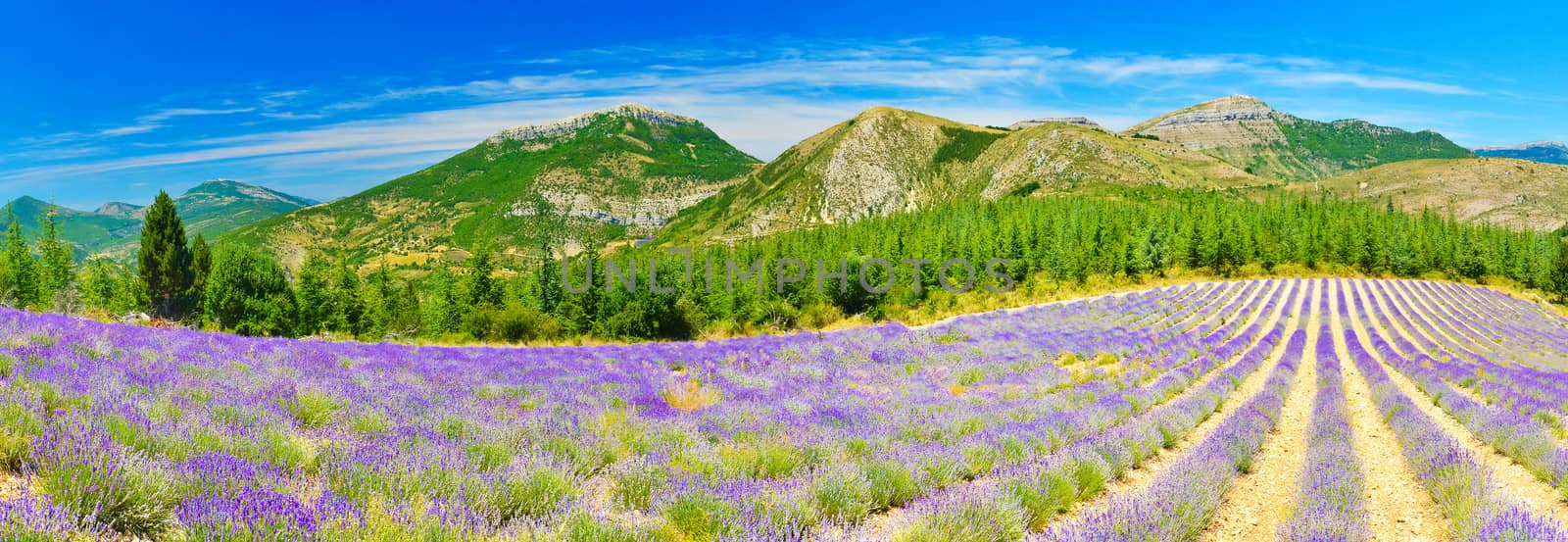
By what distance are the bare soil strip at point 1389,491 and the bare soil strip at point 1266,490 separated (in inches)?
26.4

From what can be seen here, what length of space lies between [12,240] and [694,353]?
77.4 metres

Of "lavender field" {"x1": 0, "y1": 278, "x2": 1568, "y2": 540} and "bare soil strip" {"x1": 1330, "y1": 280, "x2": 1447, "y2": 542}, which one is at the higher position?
"lavender field" {"x1": 0, "y1": 278, "x2": 1568, "y2": 540}

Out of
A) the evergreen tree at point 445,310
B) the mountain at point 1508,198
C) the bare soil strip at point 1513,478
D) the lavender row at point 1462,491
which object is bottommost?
the evergreen tree at point 445,310

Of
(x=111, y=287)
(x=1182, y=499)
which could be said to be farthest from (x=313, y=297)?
(x=1182, y=499)

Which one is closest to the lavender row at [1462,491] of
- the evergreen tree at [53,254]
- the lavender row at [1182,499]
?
the lavender row at [1182,499]

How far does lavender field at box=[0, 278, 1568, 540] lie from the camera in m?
3.37

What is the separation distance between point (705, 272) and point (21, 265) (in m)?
60.2

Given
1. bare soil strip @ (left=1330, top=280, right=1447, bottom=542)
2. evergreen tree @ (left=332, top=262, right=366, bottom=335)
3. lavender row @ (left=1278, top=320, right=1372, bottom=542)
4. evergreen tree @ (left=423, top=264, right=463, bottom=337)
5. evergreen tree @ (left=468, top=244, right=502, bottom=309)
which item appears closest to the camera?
lavender row @ (left=1278, top=320, right=1372, bottom=542)

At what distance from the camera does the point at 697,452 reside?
18.5 feet

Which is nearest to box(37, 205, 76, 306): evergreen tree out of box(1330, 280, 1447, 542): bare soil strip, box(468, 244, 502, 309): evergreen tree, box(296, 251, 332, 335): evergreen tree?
box(296, 251, 332, 335): evergreen tree

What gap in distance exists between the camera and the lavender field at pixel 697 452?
Answer: 3.37 metres

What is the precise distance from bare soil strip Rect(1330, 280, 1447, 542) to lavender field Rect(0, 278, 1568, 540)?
2.1 inches

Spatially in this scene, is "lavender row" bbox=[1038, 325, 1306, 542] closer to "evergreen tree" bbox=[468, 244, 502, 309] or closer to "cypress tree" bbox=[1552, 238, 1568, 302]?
"evergreen tree" bbox=[468, 244, 502, 309]

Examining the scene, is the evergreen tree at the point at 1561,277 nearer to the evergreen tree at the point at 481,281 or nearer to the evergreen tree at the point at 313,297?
the evergreen tree at the point at 481,281
